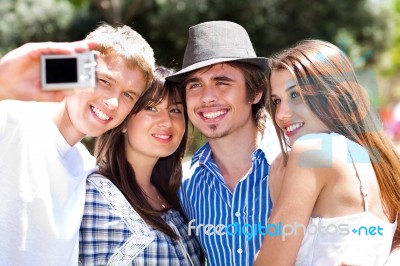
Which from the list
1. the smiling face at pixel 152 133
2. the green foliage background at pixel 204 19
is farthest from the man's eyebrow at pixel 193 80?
the green foliage background at pixel 204 19

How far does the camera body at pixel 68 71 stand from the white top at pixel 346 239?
1.23 metres

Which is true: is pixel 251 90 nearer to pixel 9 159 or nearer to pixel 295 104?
A: pixel 295 104

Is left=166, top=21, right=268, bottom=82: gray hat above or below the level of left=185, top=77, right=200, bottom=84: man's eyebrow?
above

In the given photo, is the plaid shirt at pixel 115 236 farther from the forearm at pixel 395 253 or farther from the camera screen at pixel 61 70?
the forearm at pixel 395 253

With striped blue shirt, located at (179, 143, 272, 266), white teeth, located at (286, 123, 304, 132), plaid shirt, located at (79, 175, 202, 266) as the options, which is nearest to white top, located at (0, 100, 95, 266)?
plaid shirt, located at (79, 175, 202, 266)

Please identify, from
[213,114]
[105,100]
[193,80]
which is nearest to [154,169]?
[213,114]

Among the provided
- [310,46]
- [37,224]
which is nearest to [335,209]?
[310,46]

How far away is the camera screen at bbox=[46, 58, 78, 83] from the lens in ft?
7.44

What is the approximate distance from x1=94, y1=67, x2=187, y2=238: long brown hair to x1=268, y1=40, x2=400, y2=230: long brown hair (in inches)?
38.2

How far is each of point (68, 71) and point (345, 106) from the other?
Answer: 1.33 m

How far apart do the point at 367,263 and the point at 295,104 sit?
0.87 metres

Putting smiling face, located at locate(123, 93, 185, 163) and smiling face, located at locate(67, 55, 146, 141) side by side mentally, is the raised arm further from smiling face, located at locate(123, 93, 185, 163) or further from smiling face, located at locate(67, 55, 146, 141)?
smiling face, located at locate(123, 93, 185, 163)

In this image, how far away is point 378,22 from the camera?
15.4m

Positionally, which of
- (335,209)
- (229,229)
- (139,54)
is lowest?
(229,229)
